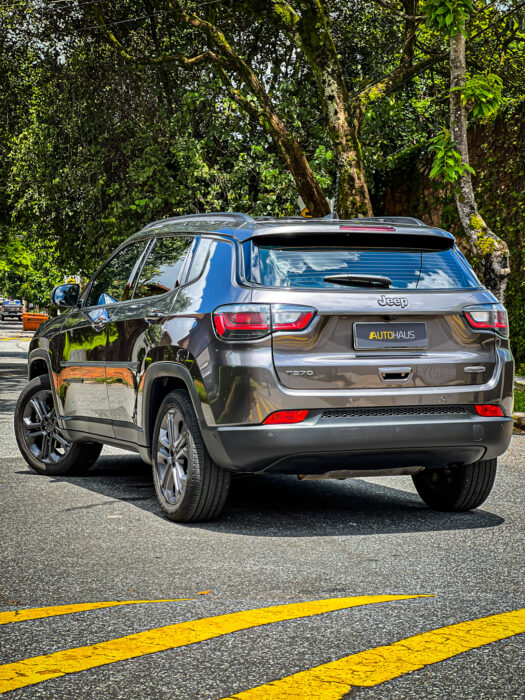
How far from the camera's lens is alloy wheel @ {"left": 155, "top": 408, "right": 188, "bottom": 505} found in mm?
6156

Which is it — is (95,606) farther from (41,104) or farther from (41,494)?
(41,104)

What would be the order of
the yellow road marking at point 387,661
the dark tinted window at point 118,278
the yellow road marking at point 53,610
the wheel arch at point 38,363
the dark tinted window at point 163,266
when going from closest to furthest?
the yellow road marking at point 387,661
the yellow road marking at point 53,610
the dark tinted window at point 163,266
the dark tinted window at point 118,278
the wheel arch at point 38,363

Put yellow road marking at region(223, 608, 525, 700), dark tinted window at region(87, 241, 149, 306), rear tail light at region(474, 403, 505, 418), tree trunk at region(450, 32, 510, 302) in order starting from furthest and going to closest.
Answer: tree trunk at region(450, 32, 510, 302) < dark tinted window at region(87, 241, 149, 306) < rear tail light at region(474, 403, 505, 418) < yellow road marking at region(223, 608, 525, 700)

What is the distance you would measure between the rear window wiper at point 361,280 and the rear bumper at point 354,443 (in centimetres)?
79

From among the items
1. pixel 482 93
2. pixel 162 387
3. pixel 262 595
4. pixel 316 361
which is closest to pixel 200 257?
pixel 162 387

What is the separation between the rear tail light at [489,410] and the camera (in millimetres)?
6008

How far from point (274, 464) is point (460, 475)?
4.79ft

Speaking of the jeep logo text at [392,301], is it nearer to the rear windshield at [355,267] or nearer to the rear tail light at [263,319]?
the rear windshield at [355,267]

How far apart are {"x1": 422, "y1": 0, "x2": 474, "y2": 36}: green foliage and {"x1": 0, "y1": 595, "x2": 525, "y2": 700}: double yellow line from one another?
33.9 ft

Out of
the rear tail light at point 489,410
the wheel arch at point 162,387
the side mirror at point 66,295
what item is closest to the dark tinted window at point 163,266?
the wheel arch at point 162,387

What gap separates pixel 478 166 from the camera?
725 inches

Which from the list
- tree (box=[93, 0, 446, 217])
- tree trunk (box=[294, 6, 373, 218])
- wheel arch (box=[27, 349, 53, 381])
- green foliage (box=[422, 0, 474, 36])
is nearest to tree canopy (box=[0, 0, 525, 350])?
tree (box=[93, 0, 446, 217])

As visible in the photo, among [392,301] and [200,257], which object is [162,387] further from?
[392,301]

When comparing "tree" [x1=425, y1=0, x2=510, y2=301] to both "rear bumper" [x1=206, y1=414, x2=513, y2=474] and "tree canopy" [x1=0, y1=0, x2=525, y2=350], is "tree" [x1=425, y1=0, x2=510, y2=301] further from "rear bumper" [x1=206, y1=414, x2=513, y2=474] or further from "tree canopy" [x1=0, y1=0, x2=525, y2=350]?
"rear bumper" [x1=206, y1=414, x2=513, y2=474]
